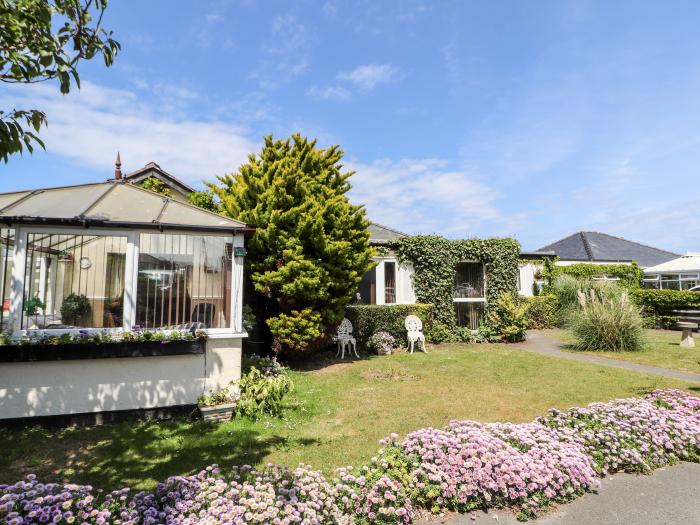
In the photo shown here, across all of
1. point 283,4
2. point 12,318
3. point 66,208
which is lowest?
point 12,318

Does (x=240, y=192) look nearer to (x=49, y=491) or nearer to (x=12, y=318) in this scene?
(x=12, y=318)

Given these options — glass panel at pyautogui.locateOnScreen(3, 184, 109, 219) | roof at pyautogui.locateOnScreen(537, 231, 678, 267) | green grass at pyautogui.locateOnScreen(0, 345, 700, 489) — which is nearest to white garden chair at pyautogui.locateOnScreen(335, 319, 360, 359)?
green grass at pyautogui.locateOnScreen(0, 345, 700, 489)

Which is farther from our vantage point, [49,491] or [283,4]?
[283,4]

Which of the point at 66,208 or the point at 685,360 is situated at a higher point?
the point at 66,208

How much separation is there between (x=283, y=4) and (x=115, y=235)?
5380mm

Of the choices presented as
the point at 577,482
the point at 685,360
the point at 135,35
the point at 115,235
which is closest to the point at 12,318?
the point at 115,235

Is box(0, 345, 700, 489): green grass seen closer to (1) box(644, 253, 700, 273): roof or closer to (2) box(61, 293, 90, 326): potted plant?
(2) box(61, 293, 90, 326): potted plant

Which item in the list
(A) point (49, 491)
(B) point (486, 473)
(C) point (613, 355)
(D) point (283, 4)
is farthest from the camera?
(C) point (613, 355)

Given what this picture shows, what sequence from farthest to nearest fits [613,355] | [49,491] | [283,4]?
1. [613,355]
2. [283,4]
3. [49,491]

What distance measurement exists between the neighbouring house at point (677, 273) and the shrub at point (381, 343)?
19170 mm

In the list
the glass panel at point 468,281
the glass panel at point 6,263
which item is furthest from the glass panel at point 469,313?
the glass panel at point 6,263

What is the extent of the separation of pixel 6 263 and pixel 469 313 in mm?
15015

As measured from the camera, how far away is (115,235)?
243 inches

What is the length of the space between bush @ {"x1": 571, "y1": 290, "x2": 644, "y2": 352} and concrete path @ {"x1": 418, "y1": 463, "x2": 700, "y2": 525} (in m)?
8.69
